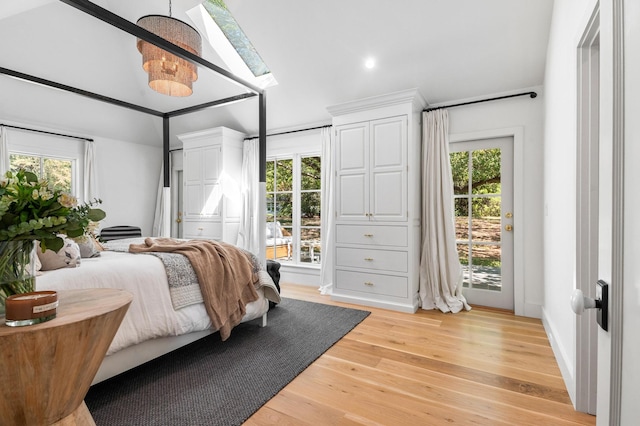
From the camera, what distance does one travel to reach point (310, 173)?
15.5 feet

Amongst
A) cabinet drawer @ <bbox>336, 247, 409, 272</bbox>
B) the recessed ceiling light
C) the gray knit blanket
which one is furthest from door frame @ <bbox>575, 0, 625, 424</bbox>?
the recessed ceiling light

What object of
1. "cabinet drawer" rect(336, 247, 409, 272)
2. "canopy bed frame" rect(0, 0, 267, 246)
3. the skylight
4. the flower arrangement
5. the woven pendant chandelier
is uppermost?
the skylight

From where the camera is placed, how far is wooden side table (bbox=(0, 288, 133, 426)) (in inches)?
31.9

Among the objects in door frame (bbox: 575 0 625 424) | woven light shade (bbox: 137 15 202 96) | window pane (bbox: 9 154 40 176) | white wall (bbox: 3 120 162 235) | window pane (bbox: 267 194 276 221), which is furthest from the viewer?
window pane (bbox: 267 194 276 221)

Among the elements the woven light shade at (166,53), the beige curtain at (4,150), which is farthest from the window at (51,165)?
the woven light shade at (166,53)

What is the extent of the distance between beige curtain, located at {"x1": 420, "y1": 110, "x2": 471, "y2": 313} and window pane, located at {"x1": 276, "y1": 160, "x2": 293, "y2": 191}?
2.03m

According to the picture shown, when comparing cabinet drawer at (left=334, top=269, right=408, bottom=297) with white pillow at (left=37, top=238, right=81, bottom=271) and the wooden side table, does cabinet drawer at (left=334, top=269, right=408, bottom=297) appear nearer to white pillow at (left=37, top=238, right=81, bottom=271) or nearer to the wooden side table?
white pillow at (left=37, top=238, right=81, bottom=271)

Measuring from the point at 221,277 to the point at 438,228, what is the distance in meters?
2.32

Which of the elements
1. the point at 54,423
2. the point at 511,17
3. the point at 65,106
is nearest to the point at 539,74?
the point at 511,17

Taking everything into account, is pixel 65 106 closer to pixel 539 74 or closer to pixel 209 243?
pixel 209 243

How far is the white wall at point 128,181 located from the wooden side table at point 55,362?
4.83 meters

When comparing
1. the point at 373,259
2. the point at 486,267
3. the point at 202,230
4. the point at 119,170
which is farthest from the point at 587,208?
the point at 119,170

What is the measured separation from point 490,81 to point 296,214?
2914 mm

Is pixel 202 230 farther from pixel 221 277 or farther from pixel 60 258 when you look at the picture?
pixel 60 258
